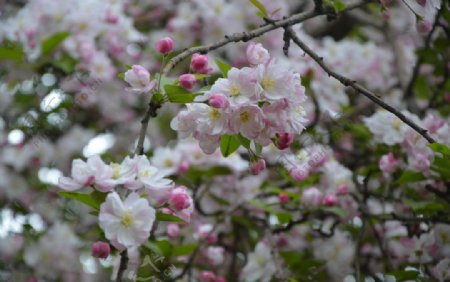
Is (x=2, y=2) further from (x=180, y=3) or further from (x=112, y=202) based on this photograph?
(x=112, y=202)

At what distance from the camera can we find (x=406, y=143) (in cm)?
167

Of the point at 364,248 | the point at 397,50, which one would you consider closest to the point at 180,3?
the point at 397,50

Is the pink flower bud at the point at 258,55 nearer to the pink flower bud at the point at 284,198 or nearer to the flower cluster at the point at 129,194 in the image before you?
the flower cluster at the point at 129,194

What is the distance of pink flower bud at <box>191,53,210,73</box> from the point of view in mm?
1211

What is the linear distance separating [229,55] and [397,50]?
0.76 metres

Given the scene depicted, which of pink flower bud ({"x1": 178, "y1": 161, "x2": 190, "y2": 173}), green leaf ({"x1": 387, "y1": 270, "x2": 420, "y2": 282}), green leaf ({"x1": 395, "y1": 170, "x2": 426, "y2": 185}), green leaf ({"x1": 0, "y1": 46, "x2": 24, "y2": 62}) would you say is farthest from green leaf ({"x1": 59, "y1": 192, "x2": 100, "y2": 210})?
green leaf ({"x1": 0, "y1": 46, "x2": 24, "y2": 62})

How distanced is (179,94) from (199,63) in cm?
8

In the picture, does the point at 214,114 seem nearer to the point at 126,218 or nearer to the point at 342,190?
the point at 126,218

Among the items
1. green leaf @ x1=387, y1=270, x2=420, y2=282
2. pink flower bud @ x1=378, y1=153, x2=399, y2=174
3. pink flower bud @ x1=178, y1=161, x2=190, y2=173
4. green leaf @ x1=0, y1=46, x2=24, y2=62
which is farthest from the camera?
green leaf @ x1=0, y1=46, x2=24, y2=62

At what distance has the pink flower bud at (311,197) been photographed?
1.85 m

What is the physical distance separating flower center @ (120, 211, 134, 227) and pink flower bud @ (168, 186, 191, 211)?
11cm

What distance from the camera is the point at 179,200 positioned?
1.21 meters

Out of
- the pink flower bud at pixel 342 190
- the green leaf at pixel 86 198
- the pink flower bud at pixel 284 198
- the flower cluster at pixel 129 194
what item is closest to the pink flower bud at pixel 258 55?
the flower cluster at pixel 129 194

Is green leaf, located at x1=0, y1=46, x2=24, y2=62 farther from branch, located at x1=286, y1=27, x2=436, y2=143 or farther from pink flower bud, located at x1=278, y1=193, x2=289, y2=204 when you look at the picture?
branch, located at x1=286, y1=27, x2=436, y2=143
